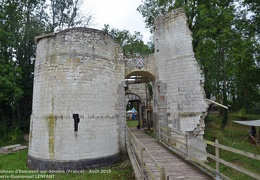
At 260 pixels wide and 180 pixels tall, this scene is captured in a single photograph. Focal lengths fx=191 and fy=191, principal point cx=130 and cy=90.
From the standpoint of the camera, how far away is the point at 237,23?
52.0 ft

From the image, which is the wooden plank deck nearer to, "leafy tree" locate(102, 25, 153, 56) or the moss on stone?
the moss on stone

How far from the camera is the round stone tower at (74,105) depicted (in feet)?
29.1

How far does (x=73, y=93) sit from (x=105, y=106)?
5.70 ft

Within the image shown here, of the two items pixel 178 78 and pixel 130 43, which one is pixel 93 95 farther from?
pixel 130 43

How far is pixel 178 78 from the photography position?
35.5ft

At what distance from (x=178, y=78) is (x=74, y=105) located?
5822 millimetres

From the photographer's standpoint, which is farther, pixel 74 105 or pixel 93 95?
pixel 93 95

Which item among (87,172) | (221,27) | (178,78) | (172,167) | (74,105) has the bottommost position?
(87,172)

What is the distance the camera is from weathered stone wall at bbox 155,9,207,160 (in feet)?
34.3

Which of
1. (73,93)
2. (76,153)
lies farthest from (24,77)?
(76,153)

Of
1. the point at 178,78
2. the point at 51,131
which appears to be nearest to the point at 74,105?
the point at 51,131

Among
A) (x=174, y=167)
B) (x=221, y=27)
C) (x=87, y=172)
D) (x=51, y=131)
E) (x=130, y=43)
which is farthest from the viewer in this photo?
(x=130, y=43)

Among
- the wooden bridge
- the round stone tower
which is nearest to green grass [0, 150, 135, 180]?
the round stone tower

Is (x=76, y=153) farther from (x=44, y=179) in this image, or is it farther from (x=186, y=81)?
(x=186, y=81)
